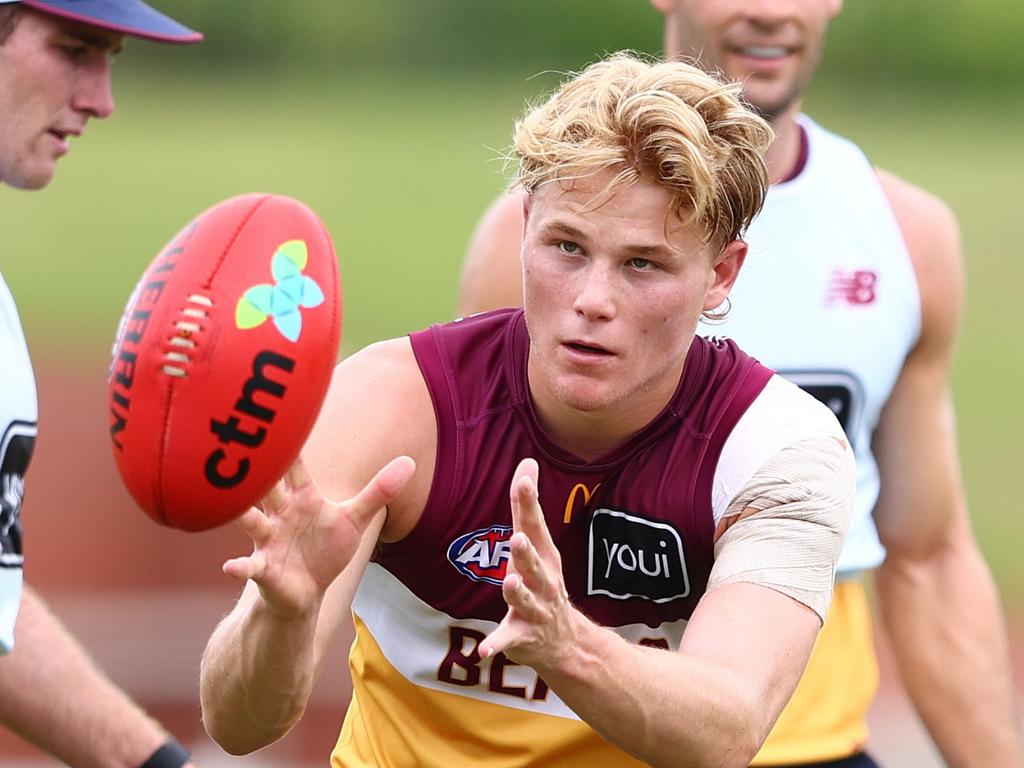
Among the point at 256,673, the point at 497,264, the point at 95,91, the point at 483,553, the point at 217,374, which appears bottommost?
the point at 256,673

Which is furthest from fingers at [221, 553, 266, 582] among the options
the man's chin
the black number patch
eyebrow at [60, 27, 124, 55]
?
the black number patch

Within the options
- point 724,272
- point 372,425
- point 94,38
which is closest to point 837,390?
point 724,272

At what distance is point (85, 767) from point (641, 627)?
38.6 inches

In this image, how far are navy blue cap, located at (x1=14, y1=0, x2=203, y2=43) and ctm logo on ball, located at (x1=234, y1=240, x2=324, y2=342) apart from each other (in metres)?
0.62

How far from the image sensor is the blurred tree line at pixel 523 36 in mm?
24391

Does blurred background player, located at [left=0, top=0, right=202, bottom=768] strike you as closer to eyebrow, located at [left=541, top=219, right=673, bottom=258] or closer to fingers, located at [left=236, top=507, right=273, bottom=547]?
fingers, located at [left=236, top=507, right=273, bottom=547]

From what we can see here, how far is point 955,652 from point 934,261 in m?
0.92

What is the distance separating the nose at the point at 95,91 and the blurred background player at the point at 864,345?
1.07 m

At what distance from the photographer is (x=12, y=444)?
2930 millimetres

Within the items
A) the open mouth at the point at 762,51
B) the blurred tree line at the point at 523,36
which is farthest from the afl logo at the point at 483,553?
the blurred tree line at the point at 523,36

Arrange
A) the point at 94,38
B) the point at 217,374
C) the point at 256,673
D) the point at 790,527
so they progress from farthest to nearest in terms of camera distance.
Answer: the point at 94,38, the point at 790,527, the point at 256,673, the point at 217,374

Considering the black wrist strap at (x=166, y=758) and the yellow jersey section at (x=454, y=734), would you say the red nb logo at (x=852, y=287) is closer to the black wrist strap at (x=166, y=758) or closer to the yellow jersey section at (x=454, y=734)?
the yellow jersey section at (x=454, y=734)

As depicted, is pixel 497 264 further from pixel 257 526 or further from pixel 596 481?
pixel 257 526

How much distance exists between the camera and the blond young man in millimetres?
2881
